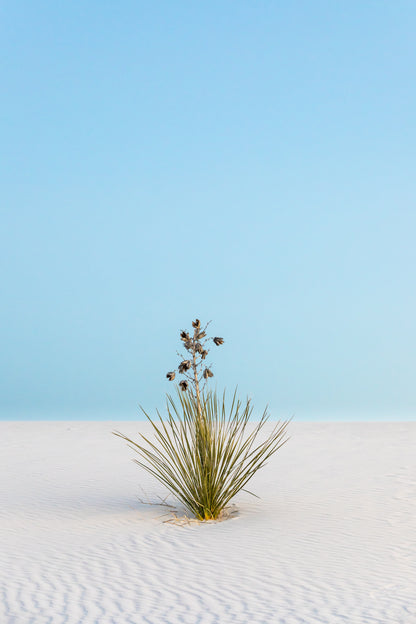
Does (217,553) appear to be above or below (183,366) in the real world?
below

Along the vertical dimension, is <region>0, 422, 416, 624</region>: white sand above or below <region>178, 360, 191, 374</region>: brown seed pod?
below

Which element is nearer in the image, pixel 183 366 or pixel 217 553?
pixel 217 553

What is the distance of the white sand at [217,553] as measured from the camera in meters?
4.96

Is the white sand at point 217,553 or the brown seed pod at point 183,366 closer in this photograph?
the white sand at point 217,553

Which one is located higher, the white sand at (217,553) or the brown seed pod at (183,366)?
the brown seed pod at (183,366)

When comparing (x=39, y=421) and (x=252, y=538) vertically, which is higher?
(x=39, y=421)

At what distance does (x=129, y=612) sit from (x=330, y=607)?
141cm

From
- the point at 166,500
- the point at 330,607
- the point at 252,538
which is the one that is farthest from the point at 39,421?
the point at 330,607

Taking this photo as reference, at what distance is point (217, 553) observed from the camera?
6410mm

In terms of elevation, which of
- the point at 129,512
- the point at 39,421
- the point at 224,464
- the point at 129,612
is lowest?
the point at 129,612

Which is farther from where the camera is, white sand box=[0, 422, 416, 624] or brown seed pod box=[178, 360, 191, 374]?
brown seed pod box=[178, 360, 191, 374]

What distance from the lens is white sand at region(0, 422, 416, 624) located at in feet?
16.3

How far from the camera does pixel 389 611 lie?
4773mm

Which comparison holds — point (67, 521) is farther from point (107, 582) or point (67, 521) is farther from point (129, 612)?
point (129, 612)
